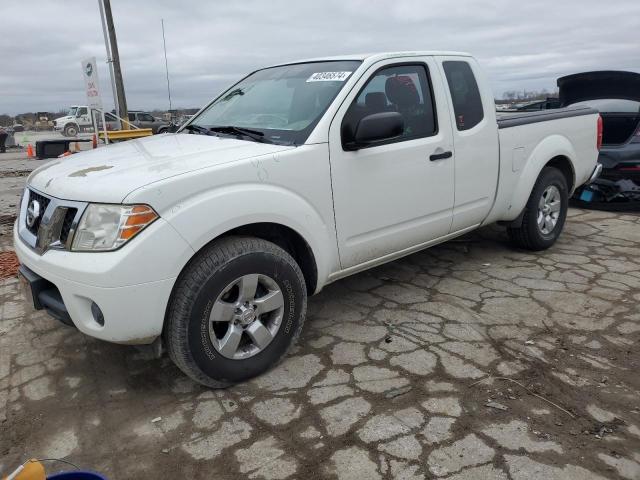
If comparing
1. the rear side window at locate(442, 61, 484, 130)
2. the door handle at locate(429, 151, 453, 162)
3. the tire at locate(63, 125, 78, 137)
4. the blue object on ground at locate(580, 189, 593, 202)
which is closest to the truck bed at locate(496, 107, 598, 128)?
the rear side window at locate(442, 61, 484, 130)

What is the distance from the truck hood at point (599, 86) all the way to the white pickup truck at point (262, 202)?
2768 millimetres

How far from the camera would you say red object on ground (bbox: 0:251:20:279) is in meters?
4.75

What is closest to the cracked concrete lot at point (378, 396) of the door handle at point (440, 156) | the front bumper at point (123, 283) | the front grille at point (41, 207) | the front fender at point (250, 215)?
→ the front bumper at point (123, 283)

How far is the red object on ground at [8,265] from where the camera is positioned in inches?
187

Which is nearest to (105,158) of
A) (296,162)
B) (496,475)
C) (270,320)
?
(296,162)

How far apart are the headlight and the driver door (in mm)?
1178

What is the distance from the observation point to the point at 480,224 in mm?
4367

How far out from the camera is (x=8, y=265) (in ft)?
16.3

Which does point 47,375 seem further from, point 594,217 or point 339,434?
point 594,217

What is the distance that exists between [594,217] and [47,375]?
6.13m

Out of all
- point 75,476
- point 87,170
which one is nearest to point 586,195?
point 87,170

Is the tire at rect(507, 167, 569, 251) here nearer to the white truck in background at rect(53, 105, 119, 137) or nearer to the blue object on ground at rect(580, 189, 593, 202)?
the blue object on ground at rect(580, 189, 593, 202)

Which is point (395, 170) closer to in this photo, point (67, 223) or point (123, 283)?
point (123, 283)

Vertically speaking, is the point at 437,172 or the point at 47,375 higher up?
the point at 437,172
